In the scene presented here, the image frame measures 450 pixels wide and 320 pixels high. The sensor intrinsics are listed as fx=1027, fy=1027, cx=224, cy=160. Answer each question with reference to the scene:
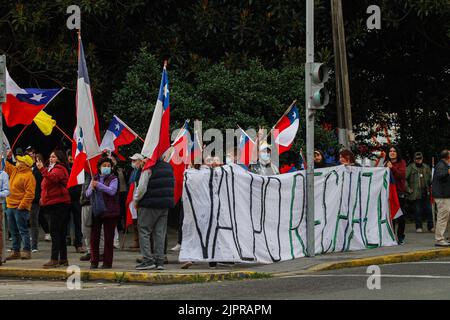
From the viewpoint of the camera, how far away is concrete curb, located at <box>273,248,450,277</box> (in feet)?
50.2

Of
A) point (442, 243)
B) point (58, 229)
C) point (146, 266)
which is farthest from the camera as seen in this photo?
point (442, 243)

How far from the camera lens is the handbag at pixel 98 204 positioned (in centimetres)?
1525

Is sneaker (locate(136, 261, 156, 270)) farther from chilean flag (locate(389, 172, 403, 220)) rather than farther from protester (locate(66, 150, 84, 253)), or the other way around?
chilean flag (locate(389, 172, 403, 220))

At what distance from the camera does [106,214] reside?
50.2 ft

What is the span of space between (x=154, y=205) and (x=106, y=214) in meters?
1.00

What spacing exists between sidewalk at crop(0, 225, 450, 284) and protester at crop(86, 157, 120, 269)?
278mm

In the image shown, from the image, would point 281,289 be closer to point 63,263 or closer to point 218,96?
point 63,263

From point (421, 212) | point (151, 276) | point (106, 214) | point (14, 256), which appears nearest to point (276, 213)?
point (106, 214)

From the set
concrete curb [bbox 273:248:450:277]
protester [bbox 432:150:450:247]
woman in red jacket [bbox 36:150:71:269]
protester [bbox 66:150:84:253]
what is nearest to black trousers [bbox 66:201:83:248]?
protester [bbox 66:150:84:253]

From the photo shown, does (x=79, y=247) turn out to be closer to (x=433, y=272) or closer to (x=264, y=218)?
(x=264, y=218)

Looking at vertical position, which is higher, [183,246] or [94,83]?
[94,83]

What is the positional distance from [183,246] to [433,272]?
3686 millimetres

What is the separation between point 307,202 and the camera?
55.2 ft

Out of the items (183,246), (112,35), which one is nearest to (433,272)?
(183,246)
